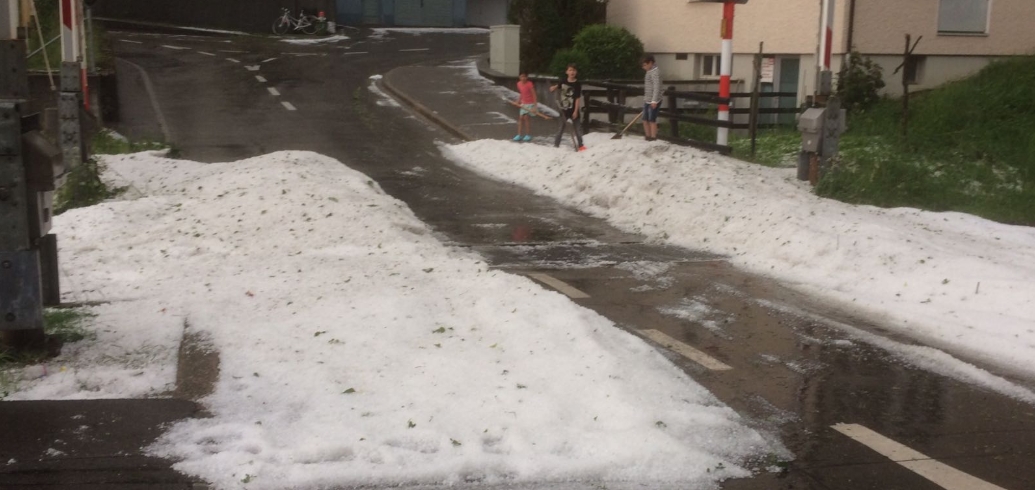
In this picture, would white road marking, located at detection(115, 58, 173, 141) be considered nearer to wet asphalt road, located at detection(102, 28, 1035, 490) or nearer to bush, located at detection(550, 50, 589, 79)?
wet asphalt road, located at detection(102, 28, 1035, 490)

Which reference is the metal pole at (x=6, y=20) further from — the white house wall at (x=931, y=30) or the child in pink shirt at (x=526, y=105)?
the white house wall at (x=931, y=30)

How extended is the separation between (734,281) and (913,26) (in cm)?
1502

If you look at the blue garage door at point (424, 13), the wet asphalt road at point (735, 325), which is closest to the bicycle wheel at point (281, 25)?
the blue garage door at point (424, 13)

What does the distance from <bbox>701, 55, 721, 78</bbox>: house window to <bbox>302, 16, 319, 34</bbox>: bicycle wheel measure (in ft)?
79.2

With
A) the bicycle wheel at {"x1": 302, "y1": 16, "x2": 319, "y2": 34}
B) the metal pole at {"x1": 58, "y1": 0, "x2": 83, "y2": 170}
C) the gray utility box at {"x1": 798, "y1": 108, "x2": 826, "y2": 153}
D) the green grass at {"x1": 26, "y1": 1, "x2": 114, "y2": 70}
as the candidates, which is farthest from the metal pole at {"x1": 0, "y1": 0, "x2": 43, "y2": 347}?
the bicycle wheel at {"x1": 302, "y1": 16, "x2": 319, "y2": 34}

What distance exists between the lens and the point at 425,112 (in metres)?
25.5

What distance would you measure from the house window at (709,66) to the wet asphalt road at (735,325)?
746cm

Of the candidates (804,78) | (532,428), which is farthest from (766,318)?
(804,78)

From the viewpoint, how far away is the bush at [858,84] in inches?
840

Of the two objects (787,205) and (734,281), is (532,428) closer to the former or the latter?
(734,281)

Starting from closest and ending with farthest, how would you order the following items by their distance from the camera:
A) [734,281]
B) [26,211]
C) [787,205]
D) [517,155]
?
1. [26,211]
2. [734,281]
3. [787,205]
4. [517,155]

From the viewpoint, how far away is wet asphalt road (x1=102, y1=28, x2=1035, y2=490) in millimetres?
5477

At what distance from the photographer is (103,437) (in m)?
5.39

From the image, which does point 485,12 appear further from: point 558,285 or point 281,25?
point 558,285
